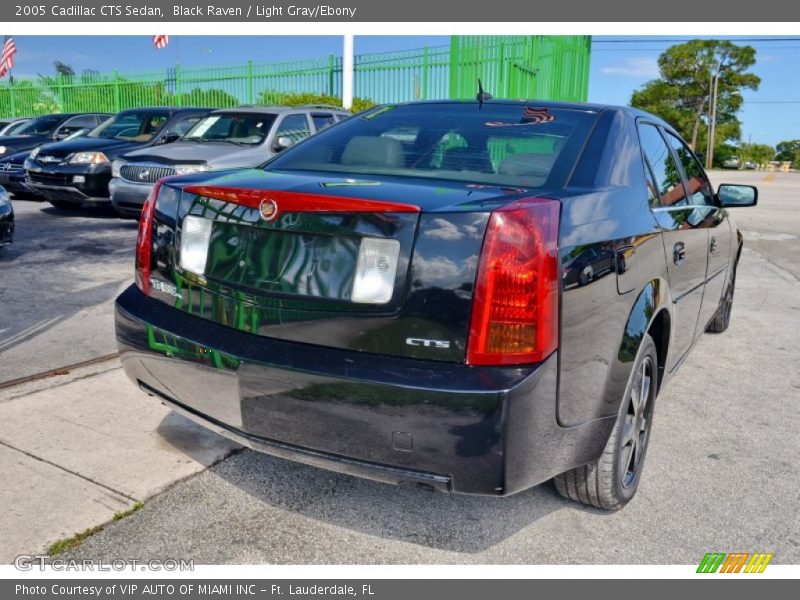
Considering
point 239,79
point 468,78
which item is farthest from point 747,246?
point 239,79

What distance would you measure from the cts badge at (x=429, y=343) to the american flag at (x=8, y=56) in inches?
1104

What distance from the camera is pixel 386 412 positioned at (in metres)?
2.28

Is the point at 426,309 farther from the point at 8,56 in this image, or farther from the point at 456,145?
the point at 8,56

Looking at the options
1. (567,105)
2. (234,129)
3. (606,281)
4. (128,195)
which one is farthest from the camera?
(234,129)

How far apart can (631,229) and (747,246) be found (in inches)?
373

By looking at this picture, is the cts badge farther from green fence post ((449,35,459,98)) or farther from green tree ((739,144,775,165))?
green tree ((739,144,775,165))

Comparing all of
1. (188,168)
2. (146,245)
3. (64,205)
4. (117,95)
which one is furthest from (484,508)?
(117,95)

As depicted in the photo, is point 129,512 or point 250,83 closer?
point 129,512

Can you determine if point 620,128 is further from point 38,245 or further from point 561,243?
point 38,245

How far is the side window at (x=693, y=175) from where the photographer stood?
4.20 meters

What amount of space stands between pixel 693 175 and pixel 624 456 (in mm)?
2157

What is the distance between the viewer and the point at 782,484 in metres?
3.28

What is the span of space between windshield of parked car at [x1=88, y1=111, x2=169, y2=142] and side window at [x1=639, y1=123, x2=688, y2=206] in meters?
9.61

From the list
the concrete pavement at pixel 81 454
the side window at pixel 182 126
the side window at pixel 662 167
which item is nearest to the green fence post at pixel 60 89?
the side window at pixel 182 126
